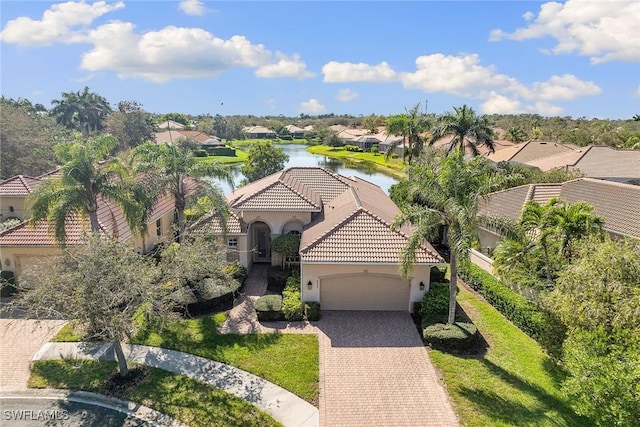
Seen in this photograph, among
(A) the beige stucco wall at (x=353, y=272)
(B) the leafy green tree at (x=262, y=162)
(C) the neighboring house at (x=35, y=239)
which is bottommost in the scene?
(A) the beige stucco wall at (x=353, y=272)

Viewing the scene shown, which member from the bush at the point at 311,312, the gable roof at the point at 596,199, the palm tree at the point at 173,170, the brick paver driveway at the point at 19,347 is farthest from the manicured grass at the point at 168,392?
the gable roof at the point at 596,199

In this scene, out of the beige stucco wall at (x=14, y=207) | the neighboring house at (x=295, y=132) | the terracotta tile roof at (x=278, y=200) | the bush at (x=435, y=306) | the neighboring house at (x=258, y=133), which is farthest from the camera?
the neighboring house at (x=295, y=132)

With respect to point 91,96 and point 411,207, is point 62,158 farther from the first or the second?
point 91,96

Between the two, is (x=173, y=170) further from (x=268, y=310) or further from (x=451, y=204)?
(x=451, y=204)

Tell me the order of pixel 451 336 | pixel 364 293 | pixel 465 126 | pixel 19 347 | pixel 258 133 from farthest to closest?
pixel 258 133
pixel 465 126
pixel 364 293
pixel 19 347
pixel 451 336

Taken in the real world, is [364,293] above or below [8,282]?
below

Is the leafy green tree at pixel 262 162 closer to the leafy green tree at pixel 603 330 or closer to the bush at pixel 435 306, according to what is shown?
the bush at pixel 435 306

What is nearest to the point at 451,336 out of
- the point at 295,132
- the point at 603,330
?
the point at 603,330
